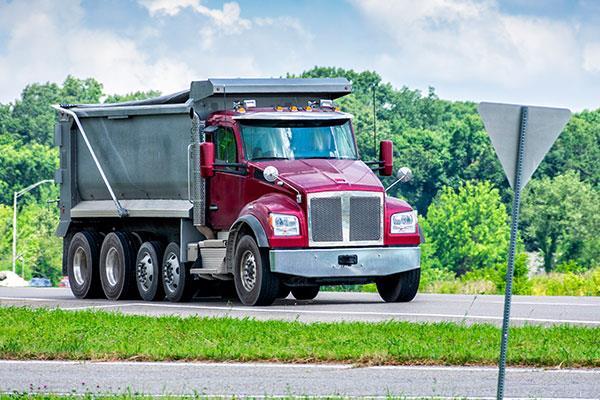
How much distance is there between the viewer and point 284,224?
78.3 feet

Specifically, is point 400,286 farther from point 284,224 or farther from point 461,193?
point 461,193

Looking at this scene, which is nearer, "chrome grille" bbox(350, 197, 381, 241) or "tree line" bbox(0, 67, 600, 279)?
"chrome grille" bbox(350, 197, 381, 241)

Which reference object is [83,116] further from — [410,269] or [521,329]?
[521,329]

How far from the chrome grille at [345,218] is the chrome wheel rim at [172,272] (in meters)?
3.48

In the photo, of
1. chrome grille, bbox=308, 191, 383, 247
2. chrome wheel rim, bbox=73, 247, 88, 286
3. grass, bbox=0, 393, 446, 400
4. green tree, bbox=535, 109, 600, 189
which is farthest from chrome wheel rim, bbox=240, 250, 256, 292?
green tree, bbox=535, 109, 600, 189

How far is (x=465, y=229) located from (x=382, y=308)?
319ft

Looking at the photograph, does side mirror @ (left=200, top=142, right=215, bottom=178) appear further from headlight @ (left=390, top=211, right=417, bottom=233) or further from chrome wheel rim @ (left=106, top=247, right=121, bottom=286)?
chrome wheel rim @ (left=106, top=247, right=121, bottom=286)

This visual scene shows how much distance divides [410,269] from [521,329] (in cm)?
659

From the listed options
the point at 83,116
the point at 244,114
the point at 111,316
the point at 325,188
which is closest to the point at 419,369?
the point at 111,316

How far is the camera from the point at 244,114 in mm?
25609

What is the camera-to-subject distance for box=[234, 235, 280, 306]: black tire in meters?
24.0

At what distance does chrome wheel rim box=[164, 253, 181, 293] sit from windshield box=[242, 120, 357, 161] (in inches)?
102

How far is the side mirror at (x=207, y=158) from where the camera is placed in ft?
82.9

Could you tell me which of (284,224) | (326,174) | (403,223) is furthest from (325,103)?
(284,224)
